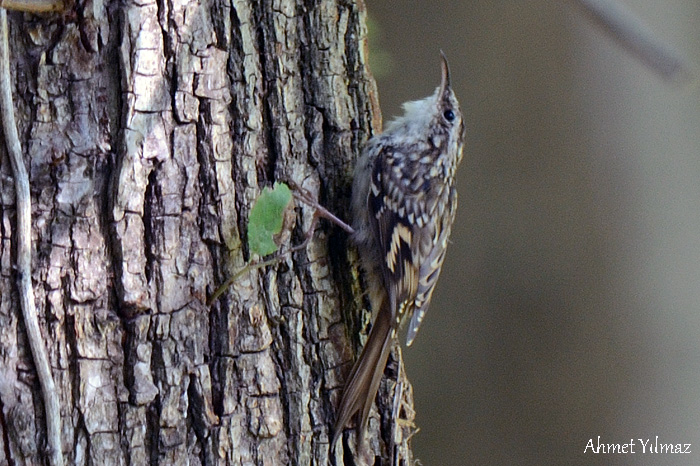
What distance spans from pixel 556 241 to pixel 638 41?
2801 millimetres

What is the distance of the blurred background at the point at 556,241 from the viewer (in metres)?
3.08

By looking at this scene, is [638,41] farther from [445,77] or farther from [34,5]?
[445,77]

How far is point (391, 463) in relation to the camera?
1.69 m

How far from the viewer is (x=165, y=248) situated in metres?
1.42

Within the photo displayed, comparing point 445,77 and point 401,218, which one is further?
point 445,77

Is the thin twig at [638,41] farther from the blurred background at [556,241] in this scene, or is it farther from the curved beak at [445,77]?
the blurred background at [556,241]

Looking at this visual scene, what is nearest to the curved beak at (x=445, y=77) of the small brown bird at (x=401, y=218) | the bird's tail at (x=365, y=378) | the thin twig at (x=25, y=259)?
the small brown bird at (x=401, y=218)

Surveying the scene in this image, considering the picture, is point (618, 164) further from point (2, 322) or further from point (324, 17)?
point (2, 322)

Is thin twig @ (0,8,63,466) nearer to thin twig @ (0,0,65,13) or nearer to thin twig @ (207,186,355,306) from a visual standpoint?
thin twig @ (0,0,65,13)

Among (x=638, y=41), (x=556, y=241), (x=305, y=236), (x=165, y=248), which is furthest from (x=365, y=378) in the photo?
(x=556, y=241)

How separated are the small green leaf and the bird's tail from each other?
37 centimetres

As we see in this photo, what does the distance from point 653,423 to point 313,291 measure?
2246mm

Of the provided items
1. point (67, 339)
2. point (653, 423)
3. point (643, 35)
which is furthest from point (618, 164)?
point (643, 35)

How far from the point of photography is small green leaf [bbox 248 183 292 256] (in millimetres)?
Result: 1429
